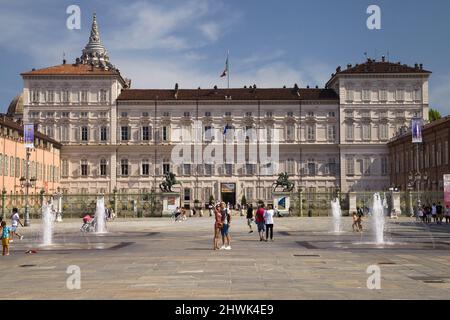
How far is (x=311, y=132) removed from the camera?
81.1 metres

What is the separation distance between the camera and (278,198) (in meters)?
55.5

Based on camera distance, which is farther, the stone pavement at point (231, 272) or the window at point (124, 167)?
the window at point (124, 167)

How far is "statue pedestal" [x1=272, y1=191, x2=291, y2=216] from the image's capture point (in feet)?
181

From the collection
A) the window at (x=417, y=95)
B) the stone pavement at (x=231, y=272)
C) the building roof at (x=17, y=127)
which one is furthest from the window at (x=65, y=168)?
the stone pavement at (x=231, y=272)

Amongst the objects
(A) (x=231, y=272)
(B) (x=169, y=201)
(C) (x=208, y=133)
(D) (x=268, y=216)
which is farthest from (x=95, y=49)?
(A) (x=231, y=272)

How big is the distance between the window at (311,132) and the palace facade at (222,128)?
0.13 meters

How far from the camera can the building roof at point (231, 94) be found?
81375 millimetres

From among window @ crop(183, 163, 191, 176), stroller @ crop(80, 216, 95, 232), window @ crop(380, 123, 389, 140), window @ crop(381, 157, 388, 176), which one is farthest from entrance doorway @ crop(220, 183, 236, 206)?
stroller @ crop(80, 216, 95, 232)

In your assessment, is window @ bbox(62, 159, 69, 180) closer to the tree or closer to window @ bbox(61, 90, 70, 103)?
window @ bbox(61, 90, 70, 103)

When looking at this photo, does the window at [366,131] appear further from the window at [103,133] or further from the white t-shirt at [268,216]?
the white t-shirt at [268,216]

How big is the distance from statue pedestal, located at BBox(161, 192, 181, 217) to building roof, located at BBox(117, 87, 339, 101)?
27.7 metres

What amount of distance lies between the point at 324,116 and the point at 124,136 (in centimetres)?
2539

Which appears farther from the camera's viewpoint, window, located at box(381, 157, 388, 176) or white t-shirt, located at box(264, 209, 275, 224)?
window, located at box(381, 157, 388, 176)

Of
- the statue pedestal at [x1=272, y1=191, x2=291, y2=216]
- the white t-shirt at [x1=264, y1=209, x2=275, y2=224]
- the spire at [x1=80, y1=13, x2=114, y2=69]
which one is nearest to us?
the white t-shirt at [x1=264, y1=209, x2=275, y2=224]
